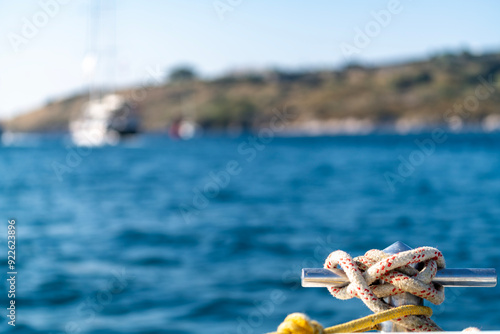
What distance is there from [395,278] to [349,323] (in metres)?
0.24

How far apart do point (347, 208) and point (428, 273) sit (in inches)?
908

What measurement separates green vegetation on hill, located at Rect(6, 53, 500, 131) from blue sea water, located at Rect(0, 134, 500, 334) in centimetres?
9918

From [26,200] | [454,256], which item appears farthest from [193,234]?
[26,200]

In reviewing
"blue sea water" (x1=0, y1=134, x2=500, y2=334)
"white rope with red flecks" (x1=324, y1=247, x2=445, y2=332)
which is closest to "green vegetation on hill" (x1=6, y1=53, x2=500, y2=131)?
"blue sea water" (x1=0, y1=134, x2=500, y2=334)

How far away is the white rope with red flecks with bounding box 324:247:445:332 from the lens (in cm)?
202

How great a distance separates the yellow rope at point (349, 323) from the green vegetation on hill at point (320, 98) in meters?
127

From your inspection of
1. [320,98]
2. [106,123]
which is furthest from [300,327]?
[320,98]

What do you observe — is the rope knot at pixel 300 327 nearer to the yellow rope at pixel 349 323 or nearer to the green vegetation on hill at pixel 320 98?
the yellow rope at pixel 349 323

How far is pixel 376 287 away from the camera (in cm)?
214

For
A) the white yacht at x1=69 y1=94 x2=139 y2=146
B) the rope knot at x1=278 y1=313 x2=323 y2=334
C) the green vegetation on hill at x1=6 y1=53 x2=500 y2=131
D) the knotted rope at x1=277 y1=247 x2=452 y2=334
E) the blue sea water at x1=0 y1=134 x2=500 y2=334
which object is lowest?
the rope knot at x1=278 y1=313 x2=323 y2=334

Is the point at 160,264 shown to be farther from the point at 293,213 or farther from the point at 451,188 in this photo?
the point at 451,188

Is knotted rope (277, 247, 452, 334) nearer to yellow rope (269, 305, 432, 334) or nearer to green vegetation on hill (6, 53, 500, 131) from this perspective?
yellow rope (269, 305, 432, 334)

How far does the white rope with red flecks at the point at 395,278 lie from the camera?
2.02 meters

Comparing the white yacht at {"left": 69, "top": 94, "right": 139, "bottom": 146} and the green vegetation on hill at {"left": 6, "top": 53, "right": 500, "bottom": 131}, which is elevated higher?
the green vegetation on hill at {"left": 6, "top": 53, "right": 500, "bottom": 131}
